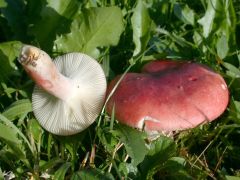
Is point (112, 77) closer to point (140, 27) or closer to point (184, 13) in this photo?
point (140, 27)

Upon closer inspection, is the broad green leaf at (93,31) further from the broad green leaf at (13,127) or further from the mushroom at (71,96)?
the broad green leaf at (13,127)

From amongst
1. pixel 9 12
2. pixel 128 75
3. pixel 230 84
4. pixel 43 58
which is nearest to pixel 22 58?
pixel 43 58

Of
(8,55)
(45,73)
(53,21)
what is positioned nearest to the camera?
(45,73)

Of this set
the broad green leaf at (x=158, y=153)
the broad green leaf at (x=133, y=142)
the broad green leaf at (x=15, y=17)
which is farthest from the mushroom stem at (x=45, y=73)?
the broad green leaf at (x=15, y=17)

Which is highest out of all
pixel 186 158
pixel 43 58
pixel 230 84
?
pixel 43 58

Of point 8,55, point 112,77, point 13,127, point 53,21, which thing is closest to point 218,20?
point 112,77

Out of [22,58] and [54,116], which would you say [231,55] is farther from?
[22,58]

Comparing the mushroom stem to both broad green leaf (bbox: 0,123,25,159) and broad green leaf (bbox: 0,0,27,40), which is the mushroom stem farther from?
broad green leaf (bbox: 0,0,27,40)
